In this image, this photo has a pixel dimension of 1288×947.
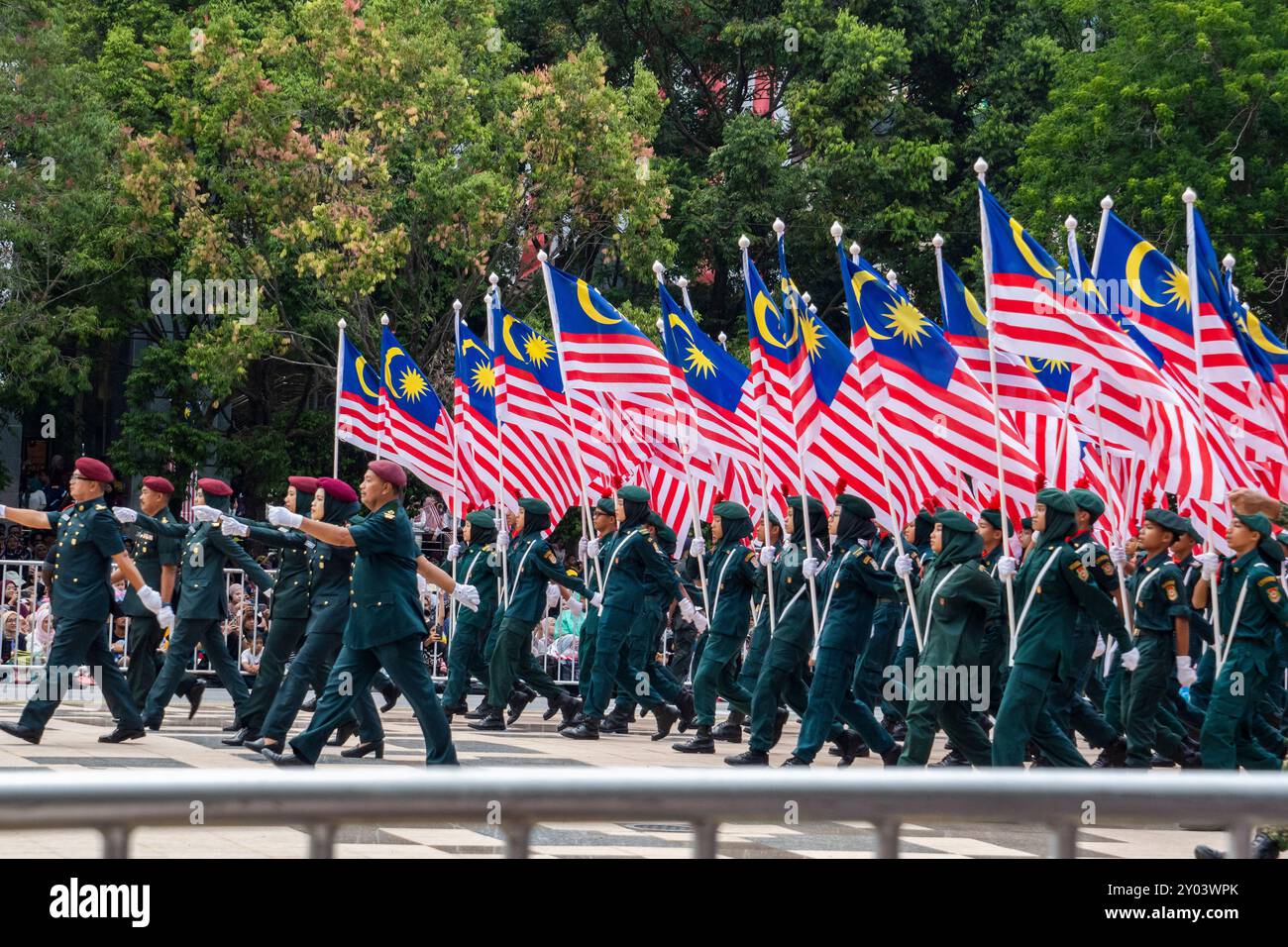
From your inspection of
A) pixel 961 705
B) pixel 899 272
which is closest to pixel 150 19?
pixel 899 272

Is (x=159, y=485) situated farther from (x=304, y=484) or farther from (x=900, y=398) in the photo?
(x=900, y=398)

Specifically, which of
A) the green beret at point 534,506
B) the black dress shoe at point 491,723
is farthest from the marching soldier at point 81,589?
the green beret at point 534,506

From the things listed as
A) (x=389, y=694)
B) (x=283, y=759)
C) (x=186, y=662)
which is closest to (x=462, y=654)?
(x=389, y=694)

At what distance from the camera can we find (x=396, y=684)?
10.5 metres

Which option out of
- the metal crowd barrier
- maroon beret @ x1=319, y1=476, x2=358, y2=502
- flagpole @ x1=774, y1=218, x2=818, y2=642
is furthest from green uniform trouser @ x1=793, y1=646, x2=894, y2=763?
the metal crowd barrier

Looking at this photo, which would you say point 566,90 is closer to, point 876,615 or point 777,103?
point 777,103

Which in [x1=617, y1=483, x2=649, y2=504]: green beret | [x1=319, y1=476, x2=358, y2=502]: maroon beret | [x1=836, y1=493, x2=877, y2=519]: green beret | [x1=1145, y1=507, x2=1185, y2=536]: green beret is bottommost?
[x1=1145, y1=507, x2=1185, y2=536]: green beret

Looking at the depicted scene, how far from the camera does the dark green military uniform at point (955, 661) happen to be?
36.3 feet

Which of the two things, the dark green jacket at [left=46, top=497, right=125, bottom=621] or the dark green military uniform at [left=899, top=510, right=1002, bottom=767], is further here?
the dark green jacket at [left=46, top=497, right=125, bottom=621]

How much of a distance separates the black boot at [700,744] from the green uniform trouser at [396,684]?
399 cm

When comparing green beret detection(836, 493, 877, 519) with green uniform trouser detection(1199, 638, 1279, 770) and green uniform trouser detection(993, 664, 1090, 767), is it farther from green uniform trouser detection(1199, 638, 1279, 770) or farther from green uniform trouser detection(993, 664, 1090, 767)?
green uniform trouser detection(1199, 638, 1279, 770)

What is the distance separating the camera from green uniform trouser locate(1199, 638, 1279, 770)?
10.2m

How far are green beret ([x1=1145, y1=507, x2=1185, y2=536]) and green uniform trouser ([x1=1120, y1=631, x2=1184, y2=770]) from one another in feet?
2.15
